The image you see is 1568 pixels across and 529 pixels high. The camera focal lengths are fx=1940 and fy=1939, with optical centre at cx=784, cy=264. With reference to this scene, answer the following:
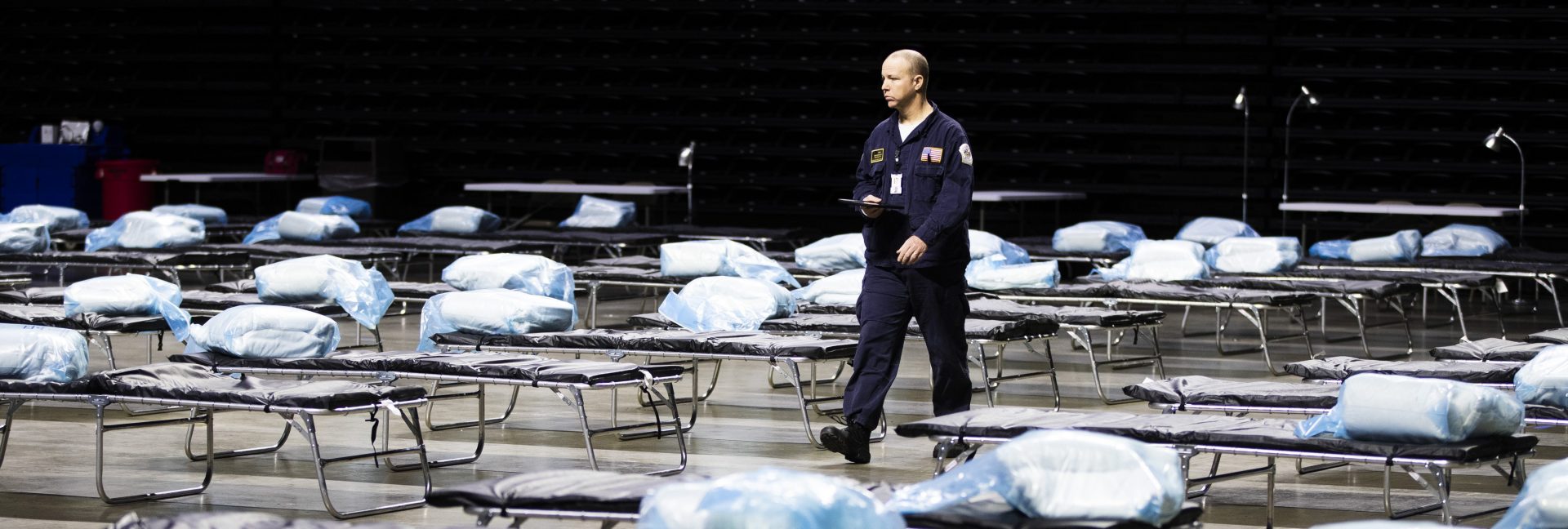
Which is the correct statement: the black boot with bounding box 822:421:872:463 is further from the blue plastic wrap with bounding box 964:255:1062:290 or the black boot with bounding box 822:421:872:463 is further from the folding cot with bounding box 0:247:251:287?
the folding cot with bounding box 0:247:251:287

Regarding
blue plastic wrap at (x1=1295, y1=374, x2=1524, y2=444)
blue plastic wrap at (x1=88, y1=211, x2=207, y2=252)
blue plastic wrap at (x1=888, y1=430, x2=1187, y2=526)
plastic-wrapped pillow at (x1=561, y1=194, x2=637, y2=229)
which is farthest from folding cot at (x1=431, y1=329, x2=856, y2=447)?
plastic-wrapped pillow at (x1=561, y1=194, x2=637, y2=229)

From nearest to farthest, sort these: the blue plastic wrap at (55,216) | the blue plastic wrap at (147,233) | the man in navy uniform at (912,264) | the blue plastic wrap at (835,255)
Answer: the man in navy uniform at (912,264) < the blue plastic wrap at (835,255) < the blue plastic wrap at (147,233) < the blue plastic wrap at (55,216)

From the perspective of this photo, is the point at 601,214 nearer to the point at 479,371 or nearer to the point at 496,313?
the point at 496,313

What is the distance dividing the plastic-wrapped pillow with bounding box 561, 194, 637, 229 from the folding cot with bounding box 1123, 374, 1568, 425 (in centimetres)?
795

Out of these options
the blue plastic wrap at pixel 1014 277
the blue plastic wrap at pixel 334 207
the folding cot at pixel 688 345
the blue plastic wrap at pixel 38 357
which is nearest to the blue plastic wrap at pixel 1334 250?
the blue plastic wrap at pixel 1014 277

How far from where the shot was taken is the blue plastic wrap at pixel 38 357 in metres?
5.09

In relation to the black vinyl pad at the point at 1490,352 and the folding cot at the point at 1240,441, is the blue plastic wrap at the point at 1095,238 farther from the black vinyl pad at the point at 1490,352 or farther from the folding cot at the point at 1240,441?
the folding cot at the point at 1240,441

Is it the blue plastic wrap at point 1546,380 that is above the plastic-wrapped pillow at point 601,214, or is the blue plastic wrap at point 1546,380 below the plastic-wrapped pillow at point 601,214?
below

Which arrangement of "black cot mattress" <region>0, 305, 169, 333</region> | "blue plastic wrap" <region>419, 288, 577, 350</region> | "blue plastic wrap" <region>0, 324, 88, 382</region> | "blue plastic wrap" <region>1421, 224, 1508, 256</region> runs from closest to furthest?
1. "blue plastic wrap" <region>0, 324, 88, 382</region>
2. "blue plastic wrap" <region>419, 288, 577, 350</region>
3. "black cot mattress" <region>0, 305, 169, 333</region>
4. "blue plastic wrap" <region>1421, 224, 1508, 256</region>

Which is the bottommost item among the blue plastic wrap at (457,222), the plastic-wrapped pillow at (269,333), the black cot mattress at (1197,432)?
the black cot mattress at (1197,432)

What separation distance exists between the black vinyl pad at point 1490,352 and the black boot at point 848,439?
1969 millimetres

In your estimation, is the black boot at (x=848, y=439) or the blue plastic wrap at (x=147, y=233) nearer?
the black boot at (x=848, y=439)

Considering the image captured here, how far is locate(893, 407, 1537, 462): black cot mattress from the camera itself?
166 inches

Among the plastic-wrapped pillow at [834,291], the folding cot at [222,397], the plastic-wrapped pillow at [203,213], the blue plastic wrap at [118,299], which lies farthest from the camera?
the plastic-wrapped pillow at [203,213]
